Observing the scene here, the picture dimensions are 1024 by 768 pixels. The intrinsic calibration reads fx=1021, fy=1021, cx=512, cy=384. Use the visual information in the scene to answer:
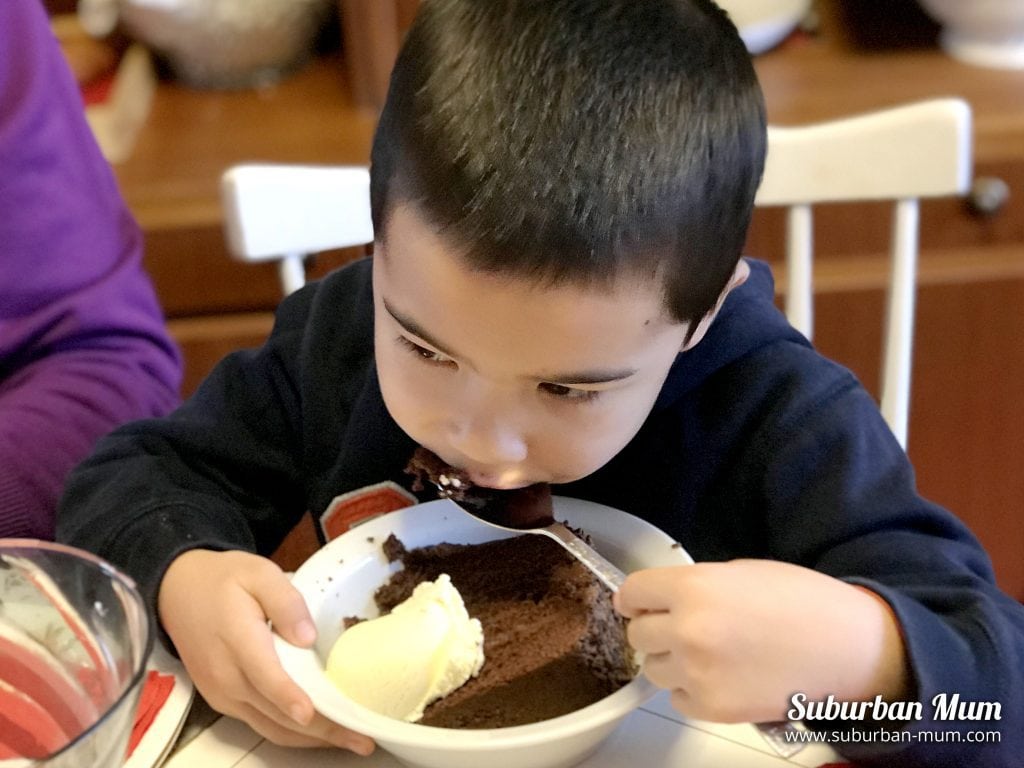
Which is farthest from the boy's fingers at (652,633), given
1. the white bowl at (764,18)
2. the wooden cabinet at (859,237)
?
the white bowl at (764,18)

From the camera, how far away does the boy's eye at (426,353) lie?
23.3 inches

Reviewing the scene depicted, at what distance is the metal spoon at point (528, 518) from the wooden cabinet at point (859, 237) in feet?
2.43

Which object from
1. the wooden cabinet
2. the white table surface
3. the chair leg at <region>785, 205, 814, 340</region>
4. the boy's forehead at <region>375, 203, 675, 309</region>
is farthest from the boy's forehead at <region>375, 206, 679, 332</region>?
the wooden cabinet

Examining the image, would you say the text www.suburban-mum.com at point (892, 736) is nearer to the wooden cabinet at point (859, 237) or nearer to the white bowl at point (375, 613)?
the white bowl at point (375, 613)

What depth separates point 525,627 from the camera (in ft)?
1.98

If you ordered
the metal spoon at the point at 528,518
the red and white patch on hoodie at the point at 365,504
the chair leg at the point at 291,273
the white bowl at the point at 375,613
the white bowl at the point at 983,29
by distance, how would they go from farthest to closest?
the white bowl at the point at 983,29 < the chair leg at the point at 291,273 < the red and white patch on hoodie at the point at 365,504 < the metal spoon at the point at 528,518 < the white bowl at the point at 375,613

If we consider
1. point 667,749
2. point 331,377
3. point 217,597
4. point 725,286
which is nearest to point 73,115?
point 331,377

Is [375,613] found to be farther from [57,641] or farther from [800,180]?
[800,180]

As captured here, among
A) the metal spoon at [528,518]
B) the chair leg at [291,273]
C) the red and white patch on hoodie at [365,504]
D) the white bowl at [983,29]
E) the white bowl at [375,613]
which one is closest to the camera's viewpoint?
the white bowl at [375,613]

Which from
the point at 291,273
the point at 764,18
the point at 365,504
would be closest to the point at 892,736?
the point at 365,504

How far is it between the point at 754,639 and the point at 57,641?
38 centimetres

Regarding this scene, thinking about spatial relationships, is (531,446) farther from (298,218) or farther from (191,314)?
(191,314)

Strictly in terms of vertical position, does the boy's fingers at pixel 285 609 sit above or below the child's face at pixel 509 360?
below

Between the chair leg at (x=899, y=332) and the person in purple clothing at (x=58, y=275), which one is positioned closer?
the person in purple clothing at (x=58, y=275)
